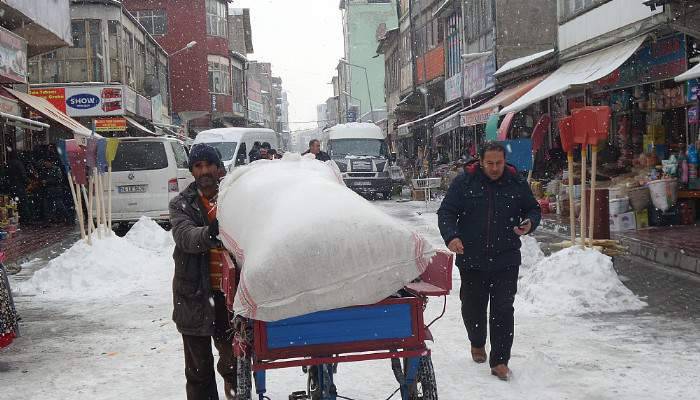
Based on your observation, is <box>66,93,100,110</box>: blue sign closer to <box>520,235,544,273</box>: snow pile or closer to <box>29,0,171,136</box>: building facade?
<box>29,0,171,136</box>: building facade

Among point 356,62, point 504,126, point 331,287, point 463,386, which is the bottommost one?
point 463,386

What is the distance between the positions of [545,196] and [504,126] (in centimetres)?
195

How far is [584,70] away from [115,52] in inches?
832

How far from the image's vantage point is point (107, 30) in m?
30.5

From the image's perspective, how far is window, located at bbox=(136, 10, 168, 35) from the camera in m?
48.9

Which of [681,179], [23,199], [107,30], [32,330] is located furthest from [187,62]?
[32,330]

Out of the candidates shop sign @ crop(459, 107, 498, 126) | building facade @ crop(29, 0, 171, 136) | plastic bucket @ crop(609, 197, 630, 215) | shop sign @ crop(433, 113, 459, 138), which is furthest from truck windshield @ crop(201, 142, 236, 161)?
plastic bucket @ crop(609, 197, 630, 215)

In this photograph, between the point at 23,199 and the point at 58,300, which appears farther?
the point at 23,199

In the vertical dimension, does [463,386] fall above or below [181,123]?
below

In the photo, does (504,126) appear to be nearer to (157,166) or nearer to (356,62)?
(157,166)

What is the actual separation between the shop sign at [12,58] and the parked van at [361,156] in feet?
44.6

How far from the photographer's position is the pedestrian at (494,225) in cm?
554

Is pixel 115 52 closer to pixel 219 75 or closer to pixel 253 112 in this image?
pixel 219 75

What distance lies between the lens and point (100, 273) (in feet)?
34.5
